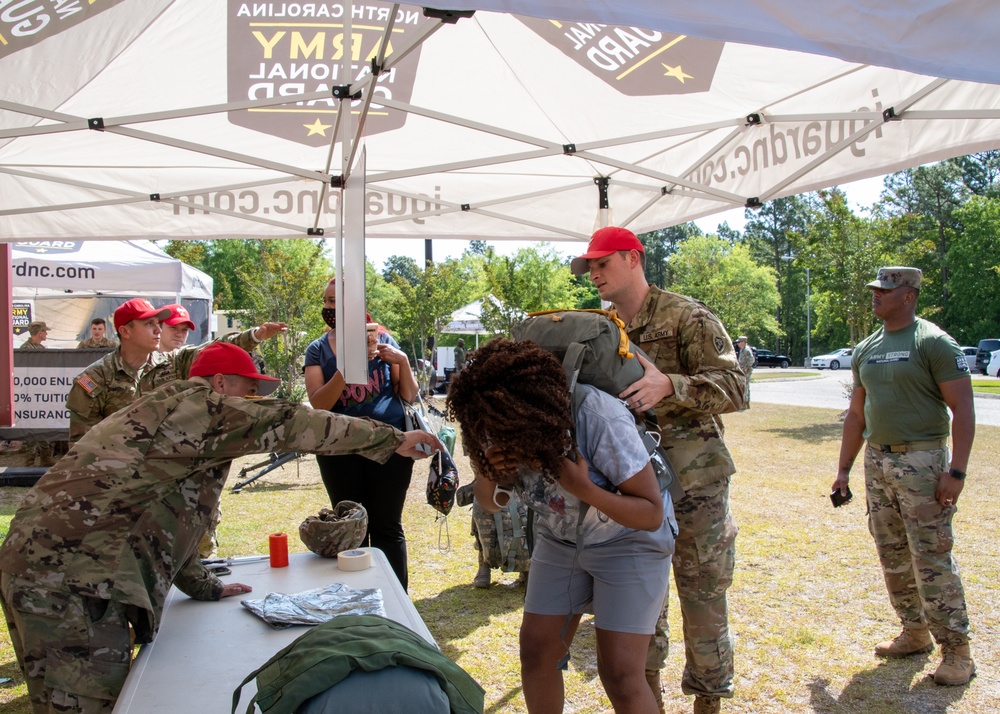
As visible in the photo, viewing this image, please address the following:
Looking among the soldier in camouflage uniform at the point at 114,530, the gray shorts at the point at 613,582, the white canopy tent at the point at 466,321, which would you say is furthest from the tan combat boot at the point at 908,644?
the white canopy tent at the point at 466,321

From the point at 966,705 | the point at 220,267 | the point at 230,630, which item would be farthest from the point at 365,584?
the point at 220,267

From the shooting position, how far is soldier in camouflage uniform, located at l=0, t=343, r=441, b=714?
81.3 inches

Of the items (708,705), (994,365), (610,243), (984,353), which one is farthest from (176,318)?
(984,353)

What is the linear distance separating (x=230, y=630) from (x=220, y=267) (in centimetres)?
4653

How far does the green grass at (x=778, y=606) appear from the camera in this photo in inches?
135

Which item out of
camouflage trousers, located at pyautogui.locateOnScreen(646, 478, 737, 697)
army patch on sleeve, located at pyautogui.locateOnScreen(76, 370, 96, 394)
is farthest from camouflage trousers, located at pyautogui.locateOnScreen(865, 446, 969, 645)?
army patch on sleeve, located at pyautogui.locateOnScreen(76, 370, 96, 394)

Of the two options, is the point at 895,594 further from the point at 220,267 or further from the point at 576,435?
the point at 220,267

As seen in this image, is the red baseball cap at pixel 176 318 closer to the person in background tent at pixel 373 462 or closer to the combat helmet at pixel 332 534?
the person in background tent at pixel 373 462

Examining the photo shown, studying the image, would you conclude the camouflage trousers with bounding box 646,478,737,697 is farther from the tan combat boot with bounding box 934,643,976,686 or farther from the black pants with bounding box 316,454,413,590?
the black pants with bounding box 316,454,413,590

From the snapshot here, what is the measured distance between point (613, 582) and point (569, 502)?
0.85 feet

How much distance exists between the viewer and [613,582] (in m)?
2.21

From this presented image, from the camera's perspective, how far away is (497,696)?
3.48m

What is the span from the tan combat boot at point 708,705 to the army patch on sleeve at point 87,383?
3.41 m

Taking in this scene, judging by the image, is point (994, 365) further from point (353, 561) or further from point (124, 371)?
point (353, 561)
